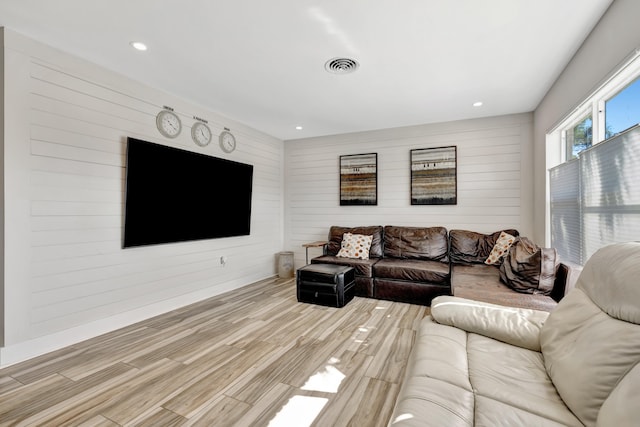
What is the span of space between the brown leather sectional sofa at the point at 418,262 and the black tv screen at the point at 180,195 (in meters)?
1.52

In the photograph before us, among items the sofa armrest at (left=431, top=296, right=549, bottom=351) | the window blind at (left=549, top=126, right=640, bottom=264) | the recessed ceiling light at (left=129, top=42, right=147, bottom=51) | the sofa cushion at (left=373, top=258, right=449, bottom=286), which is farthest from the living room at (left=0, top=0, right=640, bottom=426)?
the sofa armrest at (left=431, top=296, right=549, bottom=351)

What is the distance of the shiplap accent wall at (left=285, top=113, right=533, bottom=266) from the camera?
13.3 feet

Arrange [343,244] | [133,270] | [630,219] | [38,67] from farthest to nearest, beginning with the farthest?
1. [343,244]
2. [133,270]
3. [38,67]
4. [630,219]

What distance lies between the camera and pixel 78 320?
2633 millimetres

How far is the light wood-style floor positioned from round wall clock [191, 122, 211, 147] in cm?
214

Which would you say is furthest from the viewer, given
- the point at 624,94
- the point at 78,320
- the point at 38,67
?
the point at 78,320

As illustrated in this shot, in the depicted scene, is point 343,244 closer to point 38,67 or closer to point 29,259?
point 29,259

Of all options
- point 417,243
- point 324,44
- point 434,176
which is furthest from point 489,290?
point 324,44

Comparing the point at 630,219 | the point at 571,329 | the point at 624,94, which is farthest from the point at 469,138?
the point at 571,329

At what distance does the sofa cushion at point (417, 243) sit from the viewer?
13.6ft

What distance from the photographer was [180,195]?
3414mm

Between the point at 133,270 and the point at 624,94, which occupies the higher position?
the point at 624,94

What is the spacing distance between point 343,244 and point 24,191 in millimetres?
3602

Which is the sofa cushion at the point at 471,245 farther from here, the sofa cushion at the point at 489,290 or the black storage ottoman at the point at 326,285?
the black storage ottoman at the point at 326,285
